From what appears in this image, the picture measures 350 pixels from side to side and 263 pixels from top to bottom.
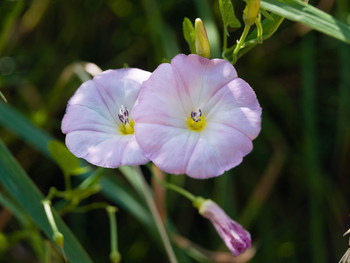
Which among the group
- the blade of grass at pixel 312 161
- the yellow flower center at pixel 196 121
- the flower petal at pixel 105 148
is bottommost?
the blade of grass at pixel 312 161

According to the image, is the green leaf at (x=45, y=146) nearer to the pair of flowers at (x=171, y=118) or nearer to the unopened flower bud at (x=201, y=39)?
the pair of flowers at (x=171, y=118)

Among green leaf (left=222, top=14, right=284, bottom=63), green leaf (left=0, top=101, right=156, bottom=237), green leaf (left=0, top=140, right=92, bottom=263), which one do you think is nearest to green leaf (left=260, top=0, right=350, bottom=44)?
green leaf (left=222, top=14, right=284, bottom=63)

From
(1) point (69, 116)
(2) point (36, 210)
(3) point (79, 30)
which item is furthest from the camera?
(3) point (79, 30)

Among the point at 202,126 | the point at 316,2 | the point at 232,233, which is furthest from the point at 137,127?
the point at 316,2

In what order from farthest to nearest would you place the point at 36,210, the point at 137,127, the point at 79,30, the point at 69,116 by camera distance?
1. the point at 79,30
2. the point at 36,210
3. the point at 69,116
4. the point at 137,127

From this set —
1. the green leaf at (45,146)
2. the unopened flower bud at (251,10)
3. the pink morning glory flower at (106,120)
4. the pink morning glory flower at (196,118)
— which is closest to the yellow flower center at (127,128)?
the pink morning glory flower at (106,120)

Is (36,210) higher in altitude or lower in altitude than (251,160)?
higher

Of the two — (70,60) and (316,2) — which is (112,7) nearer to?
(70,60)
